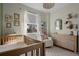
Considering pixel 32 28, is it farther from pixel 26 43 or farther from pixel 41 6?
pixel 41 6

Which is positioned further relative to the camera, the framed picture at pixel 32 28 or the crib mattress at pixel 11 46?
the framed picture at pixel 32 28

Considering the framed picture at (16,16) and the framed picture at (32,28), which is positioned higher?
the framed picture at (16,16)

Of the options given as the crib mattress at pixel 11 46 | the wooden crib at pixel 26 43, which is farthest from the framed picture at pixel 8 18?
the crib mattress at pixel 11 46

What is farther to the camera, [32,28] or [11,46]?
[32,28]

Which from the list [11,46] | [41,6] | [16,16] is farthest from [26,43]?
[41,6]

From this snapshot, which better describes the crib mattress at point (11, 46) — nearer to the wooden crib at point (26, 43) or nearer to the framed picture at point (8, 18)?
the wooden crib at point (26, 43)

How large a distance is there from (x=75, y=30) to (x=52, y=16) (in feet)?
1.35

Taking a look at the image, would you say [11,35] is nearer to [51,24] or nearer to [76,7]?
[51,24]

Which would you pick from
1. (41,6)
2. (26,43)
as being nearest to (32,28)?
(26,43)

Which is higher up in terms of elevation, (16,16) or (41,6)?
(41,6)

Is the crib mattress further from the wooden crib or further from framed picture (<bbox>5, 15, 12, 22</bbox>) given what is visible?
framed picture (<bbox>5, 15, 12, 22</bbox>)

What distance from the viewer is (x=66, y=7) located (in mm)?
1732

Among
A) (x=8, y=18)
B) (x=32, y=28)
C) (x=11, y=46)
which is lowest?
(x=11, y=46)

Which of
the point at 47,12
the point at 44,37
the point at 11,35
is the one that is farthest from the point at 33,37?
the point at 47,12
